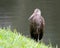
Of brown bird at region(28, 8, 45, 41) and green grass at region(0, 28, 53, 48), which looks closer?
green grass at region(0, 28, 53, 48)

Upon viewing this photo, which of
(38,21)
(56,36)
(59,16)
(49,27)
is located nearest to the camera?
(38,21)

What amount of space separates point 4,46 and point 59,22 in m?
14.3

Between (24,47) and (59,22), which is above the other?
Answer: (24,47)

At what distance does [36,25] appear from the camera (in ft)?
29.9

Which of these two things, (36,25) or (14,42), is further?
(36,25)

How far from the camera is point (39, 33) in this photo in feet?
30.7

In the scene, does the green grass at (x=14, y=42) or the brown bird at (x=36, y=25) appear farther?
the brown bird at (x=36, y=25)

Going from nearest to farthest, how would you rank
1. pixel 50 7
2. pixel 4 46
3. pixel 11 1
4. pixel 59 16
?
pixel 4 46
pixel 59 16
pixel 50 7
pixel 11 1

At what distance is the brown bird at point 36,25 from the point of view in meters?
9.04

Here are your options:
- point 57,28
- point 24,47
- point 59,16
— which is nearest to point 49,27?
point 57,28

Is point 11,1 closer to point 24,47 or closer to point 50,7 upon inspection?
point 50,7

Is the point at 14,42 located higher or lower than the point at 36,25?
higher

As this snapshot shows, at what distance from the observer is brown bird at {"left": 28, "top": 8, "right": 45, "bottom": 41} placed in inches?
356

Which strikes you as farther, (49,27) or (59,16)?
(59,16)
